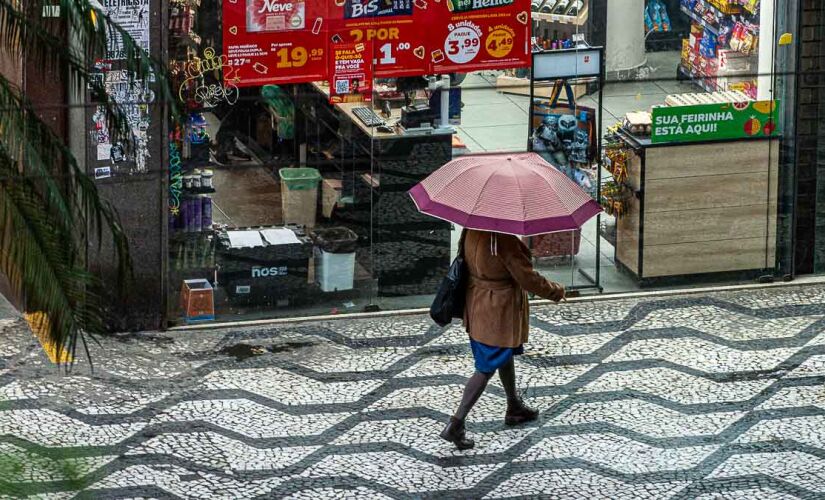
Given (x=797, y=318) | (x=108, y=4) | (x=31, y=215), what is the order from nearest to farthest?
(x=31, y=215) < (x=108, y=4) < (x=797, y=318)

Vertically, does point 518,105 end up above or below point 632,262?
above

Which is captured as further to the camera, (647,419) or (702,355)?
(702,355)

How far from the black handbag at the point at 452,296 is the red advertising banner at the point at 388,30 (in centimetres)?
220

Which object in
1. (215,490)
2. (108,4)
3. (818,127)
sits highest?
(108,4)

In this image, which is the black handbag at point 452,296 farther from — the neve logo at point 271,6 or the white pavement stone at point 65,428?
the neve logo at point 271,6

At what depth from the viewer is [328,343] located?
358 inches

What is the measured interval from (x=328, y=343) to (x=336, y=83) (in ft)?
5.23

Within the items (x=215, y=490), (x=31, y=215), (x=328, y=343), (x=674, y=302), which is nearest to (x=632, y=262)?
(x=674, y=302)

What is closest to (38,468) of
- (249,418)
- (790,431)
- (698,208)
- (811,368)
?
(249,418)

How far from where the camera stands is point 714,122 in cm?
982

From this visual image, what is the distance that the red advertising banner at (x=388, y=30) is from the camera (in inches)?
363

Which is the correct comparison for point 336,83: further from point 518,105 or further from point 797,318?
point 797,318

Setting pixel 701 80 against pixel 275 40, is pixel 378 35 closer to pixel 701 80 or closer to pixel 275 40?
pixel 275 40

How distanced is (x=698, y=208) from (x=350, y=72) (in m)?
2.48
